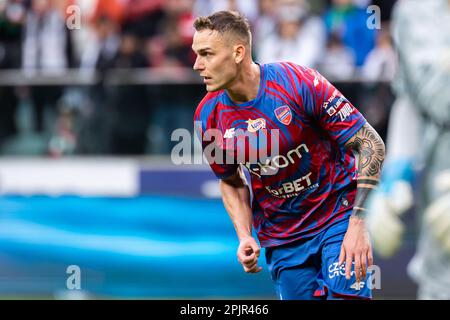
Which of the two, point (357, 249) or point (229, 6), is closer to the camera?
point (357, 249)

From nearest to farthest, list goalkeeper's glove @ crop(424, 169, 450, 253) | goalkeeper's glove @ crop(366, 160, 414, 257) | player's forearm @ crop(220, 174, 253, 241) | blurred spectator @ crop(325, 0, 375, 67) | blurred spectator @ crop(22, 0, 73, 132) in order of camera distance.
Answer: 1. player's forearm @ crop(220, 174, 253, 241)
2. goalkeeper's glove @ crop(424, 169, 450, 253)
3. goalkeeper's glove @ crop(366, 160, 414, 257)
4. blurred spectator @ crop(325, 0, 375, 67)
5. blurred spectator @ crop(22, 0, 73, 132)

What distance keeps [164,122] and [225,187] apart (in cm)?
546

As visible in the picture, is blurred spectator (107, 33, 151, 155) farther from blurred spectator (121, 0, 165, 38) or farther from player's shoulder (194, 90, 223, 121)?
player's shoulder (194, 90, 223, 121)

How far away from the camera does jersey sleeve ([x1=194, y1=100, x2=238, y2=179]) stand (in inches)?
246

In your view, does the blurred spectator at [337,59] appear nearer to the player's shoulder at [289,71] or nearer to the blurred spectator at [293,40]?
the blurred spectator at [293,40]

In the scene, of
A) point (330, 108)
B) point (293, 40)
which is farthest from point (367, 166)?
point (293, 40)

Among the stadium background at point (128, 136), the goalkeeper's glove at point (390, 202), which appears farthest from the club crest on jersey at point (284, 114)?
the stadium background at point (128, 136)

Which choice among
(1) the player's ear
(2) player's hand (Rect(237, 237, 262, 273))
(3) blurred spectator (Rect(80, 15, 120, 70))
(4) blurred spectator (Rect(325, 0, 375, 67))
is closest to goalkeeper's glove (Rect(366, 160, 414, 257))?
(4) blurred spectator (Rect(325, 0, 375, 67))

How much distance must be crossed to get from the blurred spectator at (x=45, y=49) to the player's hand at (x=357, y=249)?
23.6 ft

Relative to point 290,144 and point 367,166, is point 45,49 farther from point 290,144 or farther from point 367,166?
point 367,166

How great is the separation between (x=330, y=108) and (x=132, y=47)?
21.6ft

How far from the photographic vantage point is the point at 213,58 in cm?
591

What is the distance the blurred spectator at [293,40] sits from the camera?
11.5 meters

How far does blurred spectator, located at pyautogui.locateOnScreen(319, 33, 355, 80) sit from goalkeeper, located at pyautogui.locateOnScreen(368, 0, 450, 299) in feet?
6.54
